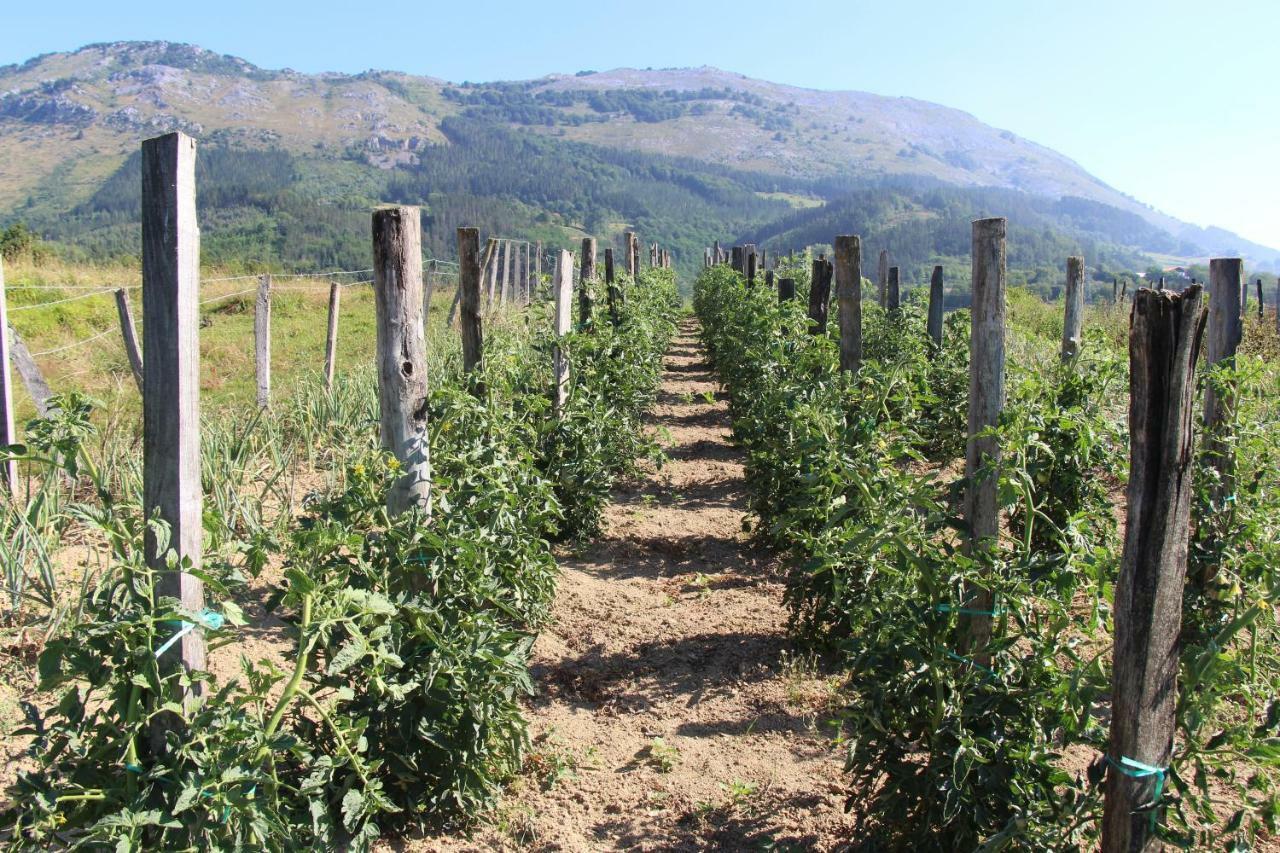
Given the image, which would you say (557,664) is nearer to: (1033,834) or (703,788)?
(703,788)

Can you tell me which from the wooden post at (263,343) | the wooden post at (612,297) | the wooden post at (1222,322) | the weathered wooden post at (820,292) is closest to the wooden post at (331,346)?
the wooden post at (263,343)

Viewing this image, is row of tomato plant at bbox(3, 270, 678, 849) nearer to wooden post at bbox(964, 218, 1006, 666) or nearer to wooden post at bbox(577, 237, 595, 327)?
wooden post at bbox(964, 218, 1006, 666)

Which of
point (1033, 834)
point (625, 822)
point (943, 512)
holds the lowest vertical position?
point (625, 822)

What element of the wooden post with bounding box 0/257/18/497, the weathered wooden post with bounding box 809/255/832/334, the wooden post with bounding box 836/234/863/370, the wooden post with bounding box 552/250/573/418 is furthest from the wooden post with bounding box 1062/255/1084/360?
the wooden post with bounding box 0/257/18/497

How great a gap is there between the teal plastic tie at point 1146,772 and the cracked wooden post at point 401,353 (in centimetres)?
241

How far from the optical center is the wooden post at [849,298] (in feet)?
19.5

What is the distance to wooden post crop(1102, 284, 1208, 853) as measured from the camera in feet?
6.76

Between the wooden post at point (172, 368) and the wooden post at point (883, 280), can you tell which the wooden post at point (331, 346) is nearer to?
the wooden post at point (172, 368)

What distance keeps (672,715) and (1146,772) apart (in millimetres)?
2308

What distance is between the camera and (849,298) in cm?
595

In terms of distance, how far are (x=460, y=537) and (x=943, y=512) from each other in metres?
1.67

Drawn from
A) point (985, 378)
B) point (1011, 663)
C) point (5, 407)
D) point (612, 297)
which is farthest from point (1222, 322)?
point (612, 297)

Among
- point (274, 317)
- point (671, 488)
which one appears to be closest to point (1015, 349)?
point (671, 488)

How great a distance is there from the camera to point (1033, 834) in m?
2.32
